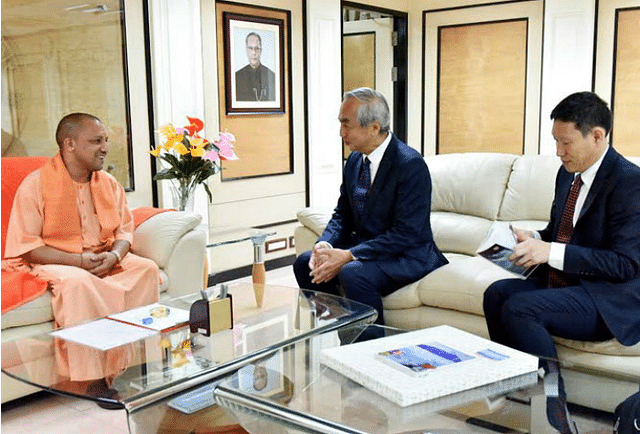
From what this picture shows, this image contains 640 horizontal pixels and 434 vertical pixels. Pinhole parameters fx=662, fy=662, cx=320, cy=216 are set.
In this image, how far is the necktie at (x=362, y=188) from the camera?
121 inches

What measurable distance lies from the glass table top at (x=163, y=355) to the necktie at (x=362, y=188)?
0.60 metres

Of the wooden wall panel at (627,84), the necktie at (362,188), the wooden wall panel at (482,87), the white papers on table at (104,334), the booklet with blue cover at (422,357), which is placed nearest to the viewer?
the booklet with blue cover at (422,357)

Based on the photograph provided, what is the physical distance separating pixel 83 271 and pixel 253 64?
2.41 meters

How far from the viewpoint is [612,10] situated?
5305mm

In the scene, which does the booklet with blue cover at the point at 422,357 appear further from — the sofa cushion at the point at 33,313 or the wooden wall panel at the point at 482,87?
the wooden wall panel at the point at 482,87

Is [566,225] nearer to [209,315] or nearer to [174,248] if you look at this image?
[209,315]

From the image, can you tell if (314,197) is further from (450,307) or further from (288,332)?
(288,332)

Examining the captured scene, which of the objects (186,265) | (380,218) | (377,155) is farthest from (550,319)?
(186,265)

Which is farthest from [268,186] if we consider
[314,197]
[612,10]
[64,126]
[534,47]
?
[612,10]

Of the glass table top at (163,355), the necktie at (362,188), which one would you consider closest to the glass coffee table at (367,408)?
the glass table top at (163,355)

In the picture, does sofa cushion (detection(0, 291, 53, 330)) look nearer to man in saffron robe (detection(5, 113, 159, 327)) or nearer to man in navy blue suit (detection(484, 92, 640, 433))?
man in saffron robe (detection(5, 113, 159, 327))

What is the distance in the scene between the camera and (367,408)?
170 cm

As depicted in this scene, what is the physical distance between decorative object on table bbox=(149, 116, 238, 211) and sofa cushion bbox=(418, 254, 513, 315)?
1413mm

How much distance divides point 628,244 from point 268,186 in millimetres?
3152
